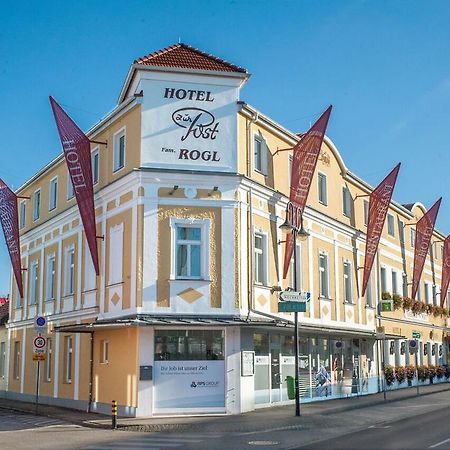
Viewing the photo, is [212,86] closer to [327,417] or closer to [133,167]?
[133,167]

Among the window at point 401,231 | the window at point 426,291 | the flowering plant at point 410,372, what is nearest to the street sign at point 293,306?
the flowering plant at point 410,372

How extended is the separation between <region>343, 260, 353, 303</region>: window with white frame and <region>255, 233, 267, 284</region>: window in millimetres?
8356

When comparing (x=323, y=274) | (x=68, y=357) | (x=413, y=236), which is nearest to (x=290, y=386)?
(x=323, y=274)

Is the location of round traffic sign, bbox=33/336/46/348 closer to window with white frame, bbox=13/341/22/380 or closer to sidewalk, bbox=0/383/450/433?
sidewalk, bbox=0/383/450/433

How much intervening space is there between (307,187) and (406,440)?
12982 millimetres

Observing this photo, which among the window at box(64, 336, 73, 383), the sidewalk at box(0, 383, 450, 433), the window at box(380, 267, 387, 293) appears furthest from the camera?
the window at box(380, 267, 387, 293)

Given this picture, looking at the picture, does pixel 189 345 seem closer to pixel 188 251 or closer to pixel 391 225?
pixel 188 251

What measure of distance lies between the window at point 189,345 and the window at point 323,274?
845cm

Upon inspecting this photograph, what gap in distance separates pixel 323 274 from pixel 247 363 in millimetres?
8508

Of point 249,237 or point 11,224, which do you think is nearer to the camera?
point 249,237

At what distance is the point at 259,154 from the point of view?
26328mm

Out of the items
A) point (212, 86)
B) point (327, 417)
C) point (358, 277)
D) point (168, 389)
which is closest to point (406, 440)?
point (327, 417)

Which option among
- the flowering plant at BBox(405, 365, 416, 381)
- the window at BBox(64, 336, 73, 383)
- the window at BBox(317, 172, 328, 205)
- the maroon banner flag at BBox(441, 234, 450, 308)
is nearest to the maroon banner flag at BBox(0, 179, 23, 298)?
the window at BBox(64, 336, 73, 383)

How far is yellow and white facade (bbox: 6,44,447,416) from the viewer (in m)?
22.8
